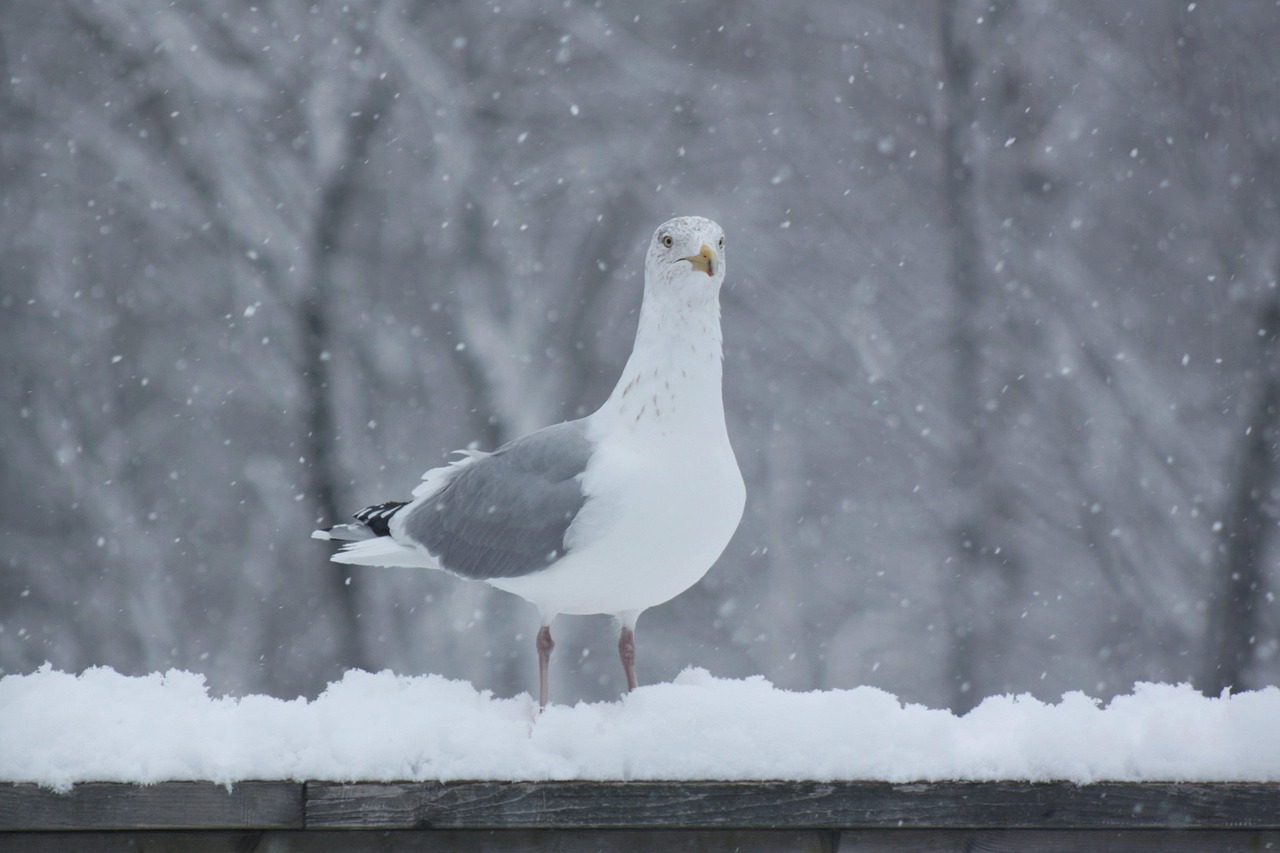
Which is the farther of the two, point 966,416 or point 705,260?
point 966,416

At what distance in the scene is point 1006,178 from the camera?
25.7 feet

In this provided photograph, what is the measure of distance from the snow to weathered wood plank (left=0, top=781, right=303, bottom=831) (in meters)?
0.02

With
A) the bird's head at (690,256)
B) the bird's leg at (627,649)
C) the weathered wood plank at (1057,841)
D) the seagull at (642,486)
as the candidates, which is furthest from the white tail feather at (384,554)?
the weathered wood plank at (1057,841)

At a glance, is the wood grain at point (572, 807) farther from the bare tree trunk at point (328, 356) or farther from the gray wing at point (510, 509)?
the bare tree trunk at point (328, 356)

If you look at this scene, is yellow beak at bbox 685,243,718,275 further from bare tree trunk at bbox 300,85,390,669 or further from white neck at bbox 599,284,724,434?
bare tree trunk at bbox 300,85,390,669

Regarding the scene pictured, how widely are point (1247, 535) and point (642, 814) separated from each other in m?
5.86

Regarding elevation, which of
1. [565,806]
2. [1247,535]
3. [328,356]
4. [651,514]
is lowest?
[565,806]

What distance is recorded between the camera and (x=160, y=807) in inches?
77.5

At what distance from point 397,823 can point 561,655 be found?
5440 millimetres

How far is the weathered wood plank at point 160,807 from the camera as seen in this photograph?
196 centimetres

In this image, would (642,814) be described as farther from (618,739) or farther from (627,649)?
(627,649)

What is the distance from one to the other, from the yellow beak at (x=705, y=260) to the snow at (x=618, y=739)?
865 mm

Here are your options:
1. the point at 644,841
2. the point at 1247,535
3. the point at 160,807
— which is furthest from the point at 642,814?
the point at 1247,535

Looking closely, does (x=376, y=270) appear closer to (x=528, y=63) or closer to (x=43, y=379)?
(x=528, y=63)
